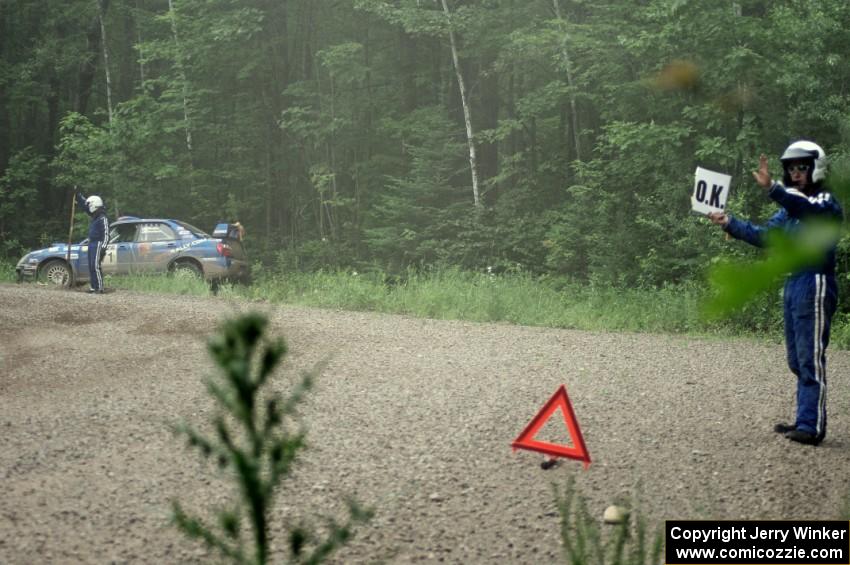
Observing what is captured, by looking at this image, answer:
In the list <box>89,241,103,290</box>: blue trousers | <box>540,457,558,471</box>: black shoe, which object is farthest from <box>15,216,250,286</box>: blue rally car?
<box>540,457,558,471</box>: black shoe

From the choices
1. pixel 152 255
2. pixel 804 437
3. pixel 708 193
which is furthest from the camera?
pixel 152 255

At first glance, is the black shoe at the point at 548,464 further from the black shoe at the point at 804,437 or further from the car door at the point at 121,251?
the car door at the point at 121,251

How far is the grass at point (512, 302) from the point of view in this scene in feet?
49.4

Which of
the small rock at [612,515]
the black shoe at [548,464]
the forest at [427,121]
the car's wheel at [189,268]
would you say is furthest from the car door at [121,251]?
the small rock at [612,515]

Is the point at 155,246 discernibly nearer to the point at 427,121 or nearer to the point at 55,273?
the point at 55,273

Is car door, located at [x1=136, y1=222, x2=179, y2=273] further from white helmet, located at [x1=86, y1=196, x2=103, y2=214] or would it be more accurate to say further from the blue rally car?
white helmet, located at [x1=86, y1=196, x2=103, y2=214]

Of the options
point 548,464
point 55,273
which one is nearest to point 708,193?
point 548,464

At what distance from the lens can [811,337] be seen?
7027mm

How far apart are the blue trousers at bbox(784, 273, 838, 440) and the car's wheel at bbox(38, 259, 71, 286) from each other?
20.1m

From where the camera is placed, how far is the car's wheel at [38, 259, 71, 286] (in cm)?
2400

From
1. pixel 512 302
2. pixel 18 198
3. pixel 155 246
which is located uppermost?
pixel 18 198

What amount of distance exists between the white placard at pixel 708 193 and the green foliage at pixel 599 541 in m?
1.97

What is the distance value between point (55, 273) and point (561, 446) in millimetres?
19889

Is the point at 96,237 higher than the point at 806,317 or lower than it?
higher
